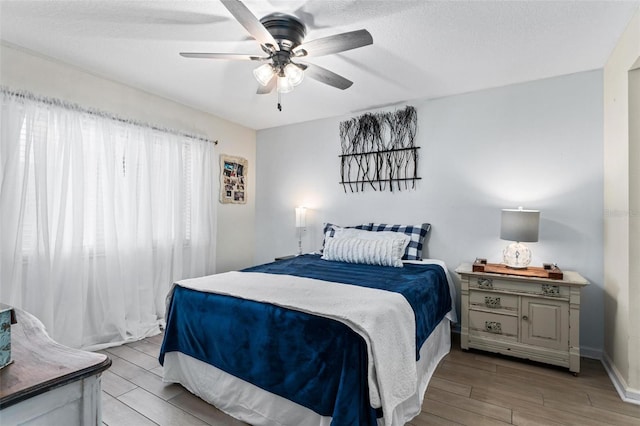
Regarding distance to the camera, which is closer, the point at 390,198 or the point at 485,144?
the point at 485,144

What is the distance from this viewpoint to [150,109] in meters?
3.44

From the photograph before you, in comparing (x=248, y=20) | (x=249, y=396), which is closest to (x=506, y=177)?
(x=248, y=20)

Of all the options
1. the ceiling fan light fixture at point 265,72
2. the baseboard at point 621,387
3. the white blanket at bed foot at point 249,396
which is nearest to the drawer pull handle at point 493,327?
the white blanket at bed foot at point 249,396

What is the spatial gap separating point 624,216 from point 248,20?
2.80 meters

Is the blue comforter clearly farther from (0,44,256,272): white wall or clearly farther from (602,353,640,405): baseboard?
(0,44,256,272): white wall

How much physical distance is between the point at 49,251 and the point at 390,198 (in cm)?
332

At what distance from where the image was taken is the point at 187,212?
12.5 ft

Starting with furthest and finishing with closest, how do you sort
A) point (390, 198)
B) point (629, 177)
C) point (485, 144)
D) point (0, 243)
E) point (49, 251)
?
point (390, 198) < point (485, 144) < point (49, 251) < point (0, 243) < point (629, 177)

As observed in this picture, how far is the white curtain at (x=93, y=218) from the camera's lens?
97.2 inches

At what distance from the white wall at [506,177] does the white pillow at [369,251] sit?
626mm

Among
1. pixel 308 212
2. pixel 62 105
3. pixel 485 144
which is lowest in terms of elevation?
pixel 308 212

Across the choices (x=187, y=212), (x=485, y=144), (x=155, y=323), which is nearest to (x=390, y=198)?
(x=485, y=144)

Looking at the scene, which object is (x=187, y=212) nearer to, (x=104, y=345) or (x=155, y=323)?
(x=155, y=323)

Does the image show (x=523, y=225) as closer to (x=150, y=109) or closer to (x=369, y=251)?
(x=369, y=251)
